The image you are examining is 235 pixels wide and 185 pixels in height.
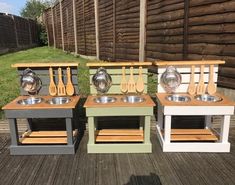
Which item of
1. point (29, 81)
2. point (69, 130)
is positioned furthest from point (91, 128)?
point (29, 81)

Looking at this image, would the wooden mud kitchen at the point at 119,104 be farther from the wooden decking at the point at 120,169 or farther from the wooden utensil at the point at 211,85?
the wooden utensil at the point at 211,85

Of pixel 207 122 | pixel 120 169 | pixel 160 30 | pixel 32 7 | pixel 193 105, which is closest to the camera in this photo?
pixel 120 169

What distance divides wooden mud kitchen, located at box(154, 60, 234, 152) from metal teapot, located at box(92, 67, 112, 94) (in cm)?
75

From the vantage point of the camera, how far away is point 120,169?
115 inches

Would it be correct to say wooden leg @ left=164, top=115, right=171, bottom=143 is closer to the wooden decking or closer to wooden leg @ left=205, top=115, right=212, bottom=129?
the wooden decking

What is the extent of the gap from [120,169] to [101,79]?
1262 mm

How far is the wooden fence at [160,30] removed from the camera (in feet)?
15.4

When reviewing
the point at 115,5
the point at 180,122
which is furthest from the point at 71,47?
the point at 180,122

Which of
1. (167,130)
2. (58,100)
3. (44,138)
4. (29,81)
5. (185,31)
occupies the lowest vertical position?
(44,138)

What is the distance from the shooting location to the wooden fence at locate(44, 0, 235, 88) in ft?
15.4

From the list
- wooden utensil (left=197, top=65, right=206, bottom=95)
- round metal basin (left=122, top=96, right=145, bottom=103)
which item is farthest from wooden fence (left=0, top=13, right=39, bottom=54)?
wooden utensil (left=197, top=65, right=206, bottom=95)

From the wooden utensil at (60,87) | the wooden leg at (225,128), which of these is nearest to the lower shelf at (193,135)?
the wooden leg at (225,128)

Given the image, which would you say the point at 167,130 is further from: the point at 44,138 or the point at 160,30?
the point at 160,30

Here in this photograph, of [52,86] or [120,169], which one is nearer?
[120,169]
